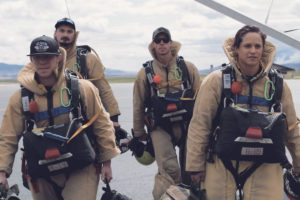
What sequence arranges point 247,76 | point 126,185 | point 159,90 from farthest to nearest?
point 126,185 → point 159,90 → point 247,76

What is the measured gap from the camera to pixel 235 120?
2.81 metres

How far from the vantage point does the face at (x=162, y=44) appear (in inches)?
186

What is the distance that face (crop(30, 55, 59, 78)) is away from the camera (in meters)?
3.04

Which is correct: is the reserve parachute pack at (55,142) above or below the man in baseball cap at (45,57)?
below

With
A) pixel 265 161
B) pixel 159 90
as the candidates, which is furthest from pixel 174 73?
pixel 265 161

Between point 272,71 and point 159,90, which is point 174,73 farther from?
point 272,71

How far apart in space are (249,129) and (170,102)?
1768 millimetres

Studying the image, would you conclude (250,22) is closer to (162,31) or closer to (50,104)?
(162,31)

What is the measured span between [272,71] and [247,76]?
0.25 metres

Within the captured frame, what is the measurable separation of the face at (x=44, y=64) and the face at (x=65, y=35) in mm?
1510

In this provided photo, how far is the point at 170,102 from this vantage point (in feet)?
14.6

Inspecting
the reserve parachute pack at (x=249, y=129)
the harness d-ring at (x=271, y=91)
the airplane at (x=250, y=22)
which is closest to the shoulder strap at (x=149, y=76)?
the reserve parachute pack at (x=249, y=129)

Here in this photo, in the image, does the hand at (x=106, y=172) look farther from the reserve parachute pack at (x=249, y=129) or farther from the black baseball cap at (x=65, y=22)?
the black baseball cap at (x=65, y=22)

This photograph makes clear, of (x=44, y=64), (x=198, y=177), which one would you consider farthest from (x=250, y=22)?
(x=44, y=64)
